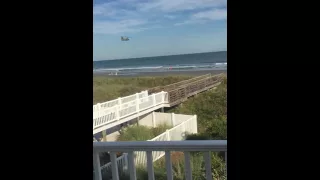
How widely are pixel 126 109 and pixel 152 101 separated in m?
0.95

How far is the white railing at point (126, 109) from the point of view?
5.65 metres

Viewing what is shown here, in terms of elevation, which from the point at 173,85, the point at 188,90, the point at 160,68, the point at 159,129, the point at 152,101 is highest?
the point at 160,68

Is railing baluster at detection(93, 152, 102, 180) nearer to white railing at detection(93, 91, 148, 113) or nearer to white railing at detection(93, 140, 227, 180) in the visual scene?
white railing at detection(93, 140, 227, 180)

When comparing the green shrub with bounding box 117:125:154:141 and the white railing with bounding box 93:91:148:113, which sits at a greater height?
the white railing with bounding box 93:91:148:113

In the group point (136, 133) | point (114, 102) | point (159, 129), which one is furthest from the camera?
point (114, 102)

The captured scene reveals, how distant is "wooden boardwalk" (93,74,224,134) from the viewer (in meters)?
5.83

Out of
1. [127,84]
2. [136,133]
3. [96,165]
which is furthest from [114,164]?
[127,84]

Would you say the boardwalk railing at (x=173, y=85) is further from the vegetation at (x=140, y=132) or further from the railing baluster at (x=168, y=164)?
the railing baluster at (x=168, y=164)

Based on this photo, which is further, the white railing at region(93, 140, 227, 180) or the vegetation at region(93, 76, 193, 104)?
the vegetation at region(93, 76, 193, 104)

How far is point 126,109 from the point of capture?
644 cm

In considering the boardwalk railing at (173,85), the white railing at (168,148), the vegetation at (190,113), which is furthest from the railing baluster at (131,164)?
the boardwalk railing at (173,85)

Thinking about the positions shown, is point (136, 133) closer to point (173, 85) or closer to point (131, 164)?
point (173, 85)

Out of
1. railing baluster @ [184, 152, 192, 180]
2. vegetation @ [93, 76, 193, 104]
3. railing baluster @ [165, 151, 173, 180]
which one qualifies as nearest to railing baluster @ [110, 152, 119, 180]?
railing baluster @ [165, 151, 173, 180]

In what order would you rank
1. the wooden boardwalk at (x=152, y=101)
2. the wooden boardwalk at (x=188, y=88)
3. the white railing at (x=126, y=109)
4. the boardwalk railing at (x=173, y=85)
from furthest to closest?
1. the boardwalk railing at (x=173, y=85)
2. the wooden boardwalk at (x=188, y=88)
3. the wooden boardwalk at (x=152, y=101)
4. the white railing at (x=126, y=109)
